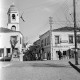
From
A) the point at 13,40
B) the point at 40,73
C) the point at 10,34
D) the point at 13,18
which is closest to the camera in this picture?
the point at 40,73

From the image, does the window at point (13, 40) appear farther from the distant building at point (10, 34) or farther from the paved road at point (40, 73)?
the paved road at point (40, 73)

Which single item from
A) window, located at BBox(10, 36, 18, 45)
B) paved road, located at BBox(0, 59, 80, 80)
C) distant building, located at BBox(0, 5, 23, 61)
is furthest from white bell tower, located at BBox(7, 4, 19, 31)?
paved road, located at BBox(0, 59, 80, 80)

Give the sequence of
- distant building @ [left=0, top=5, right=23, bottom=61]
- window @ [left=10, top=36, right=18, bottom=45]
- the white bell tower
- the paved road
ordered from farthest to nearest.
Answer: the white bell tower, distant building @ [left=0, top=5, right=23, bottom=61], window @ [left=10, top=36, right=18, bottom=45], the paved road

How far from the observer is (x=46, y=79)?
40.7ft

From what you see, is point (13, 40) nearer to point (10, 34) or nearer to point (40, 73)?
point (10, 34)

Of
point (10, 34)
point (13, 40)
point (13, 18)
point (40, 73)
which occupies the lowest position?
point (40, 73)

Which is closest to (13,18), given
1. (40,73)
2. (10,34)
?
(10,34)

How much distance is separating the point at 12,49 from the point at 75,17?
84.4ft

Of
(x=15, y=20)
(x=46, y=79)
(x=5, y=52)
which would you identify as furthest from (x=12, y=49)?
(x=46, y=79)

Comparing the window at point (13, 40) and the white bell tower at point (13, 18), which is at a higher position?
the white bell tower at point (13, 18)

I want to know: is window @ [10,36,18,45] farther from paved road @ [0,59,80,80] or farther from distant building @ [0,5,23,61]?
paved road @ [0,59,80,80]

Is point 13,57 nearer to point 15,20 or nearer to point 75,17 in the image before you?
point 15,20

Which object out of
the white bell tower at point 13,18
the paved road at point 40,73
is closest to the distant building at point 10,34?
the white bell tower at point 13,18

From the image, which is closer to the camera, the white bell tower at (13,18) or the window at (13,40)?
the window at (13,40)
